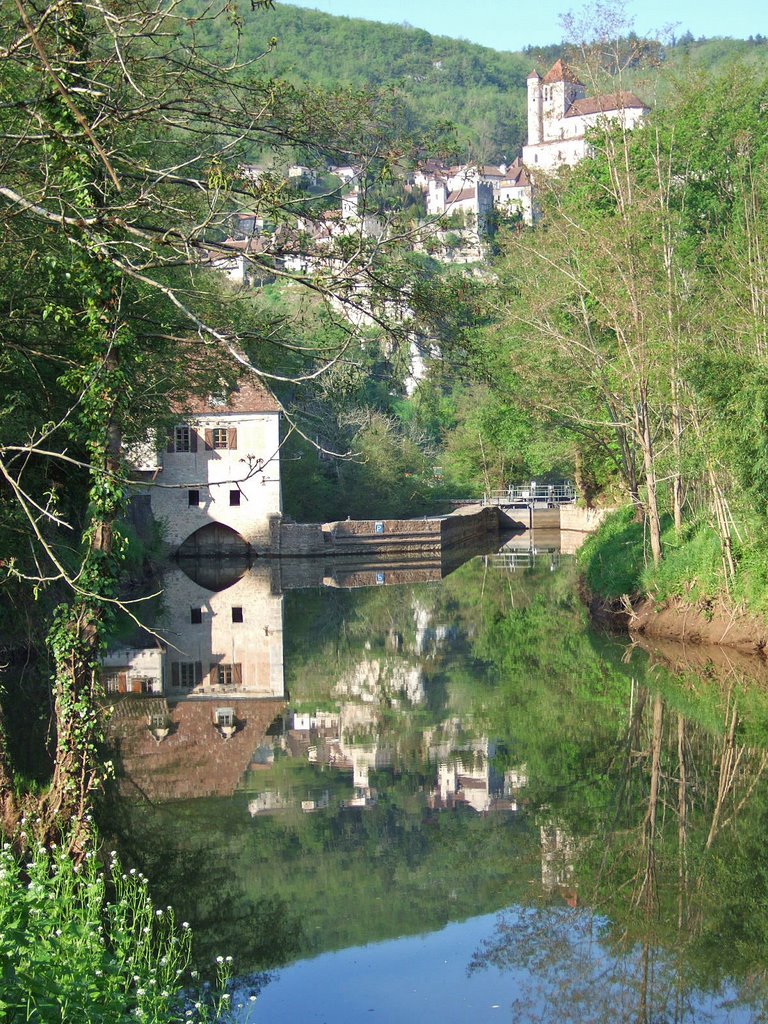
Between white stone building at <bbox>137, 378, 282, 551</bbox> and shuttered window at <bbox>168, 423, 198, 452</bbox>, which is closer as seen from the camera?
white stone building at <bbox>137, 378, 282, 551</bbox>

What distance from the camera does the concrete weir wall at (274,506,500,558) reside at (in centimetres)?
4400

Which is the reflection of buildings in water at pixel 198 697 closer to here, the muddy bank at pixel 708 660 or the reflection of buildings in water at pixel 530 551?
the muddy bank at pixel 708 660

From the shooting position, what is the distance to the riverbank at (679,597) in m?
18.7

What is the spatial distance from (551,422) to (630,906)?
746 inches

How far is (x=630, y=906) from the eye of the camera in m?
8.97

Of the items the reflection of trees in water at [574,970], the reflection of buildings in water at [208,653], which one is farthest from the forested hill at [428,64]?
the reflection of trees in water at [574,970]

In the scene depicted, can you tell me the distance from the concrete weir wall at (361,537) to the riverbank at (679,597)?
19.5m

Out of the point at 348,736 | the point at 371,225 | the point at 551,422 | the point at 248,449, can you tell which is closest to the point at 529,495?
the point at 248,449

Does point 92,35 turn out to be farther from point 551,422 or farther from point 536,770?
point 551,422

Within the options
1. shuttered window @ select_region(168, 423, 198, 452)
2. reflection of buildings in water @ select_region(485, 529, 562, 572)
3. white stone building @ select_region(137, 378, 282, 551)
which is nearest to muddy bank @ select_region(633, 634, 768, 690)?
reflection of buildings in water @ select_region(485, 529, 562, 572)

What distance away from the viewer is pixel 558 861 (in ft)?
32.8

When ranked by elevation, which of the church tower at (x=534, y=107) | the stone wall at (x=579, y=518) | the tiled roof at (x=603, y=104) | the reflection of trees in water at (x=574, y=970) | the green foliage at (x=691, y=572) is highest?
the church tower at (x=534, y=107)

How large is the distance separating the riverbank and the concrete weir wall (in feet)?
64.1

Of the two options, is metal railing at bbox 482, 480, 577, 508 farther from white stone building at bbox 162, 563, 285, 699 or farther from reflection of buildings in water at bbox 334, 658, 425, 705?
reflection of buildings in water at bbox 334, 658, 425, 705
